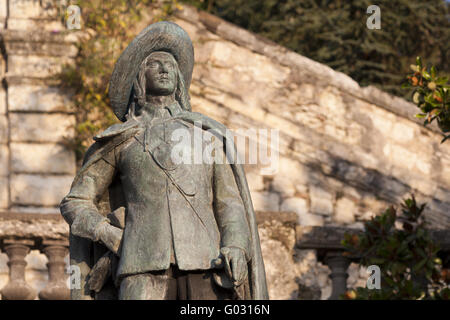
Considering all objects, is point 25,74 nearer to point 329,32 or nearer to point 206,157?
point 329,32

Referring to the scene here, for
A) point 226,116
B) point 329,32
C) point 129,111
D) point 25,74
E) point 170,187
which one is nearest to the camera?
point 170,187

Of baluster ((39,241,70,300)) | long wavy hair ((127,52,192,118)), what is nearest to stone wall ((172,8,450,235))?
baluster ((39,241,70,300))

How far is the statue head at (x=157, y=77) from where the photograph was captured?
17.2ft

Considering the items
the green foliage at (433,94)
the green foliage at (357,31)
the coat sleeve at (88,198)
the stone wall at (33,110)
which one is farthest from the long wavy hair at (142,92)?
the green foliage at (357,31)

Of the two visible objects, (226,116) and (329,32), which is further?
(329,32)

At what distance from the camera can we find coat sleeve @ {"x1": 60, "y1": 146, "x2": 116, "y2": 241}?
16.1 feet

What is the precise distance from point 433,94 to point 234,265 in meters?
3.35

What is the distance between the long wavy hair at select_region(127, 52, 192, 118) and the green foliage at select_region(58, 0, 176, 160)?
5.33m

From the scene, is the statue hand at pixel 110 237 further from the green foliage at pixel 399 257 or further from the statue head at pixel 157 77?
the green foliage at pixel 399 257

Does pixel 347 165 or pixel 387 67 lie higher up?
pixel 387 67

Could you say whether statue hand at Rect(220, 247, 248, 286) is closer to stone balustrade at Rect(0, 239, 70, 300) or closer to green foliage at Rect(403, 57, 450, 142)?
stone balustrade at Rect(0, 239, 70, 300)

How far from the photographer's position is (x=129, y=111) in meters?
5.32

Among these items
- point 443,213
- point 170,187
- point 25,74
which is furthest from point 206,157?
point 443,213

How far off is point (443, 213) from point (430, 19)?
4.01 metres
